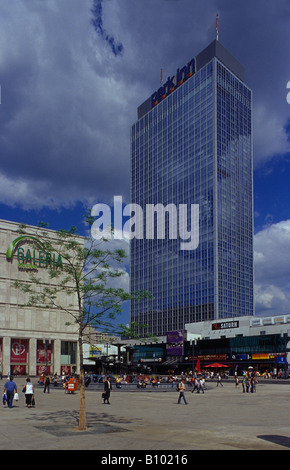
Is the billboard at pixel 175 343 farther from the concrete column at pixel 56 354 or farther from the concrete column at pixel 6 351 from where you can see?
the concrete column at pixel 6 351

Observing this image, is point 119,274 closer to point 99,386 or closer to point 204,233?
point 99,386

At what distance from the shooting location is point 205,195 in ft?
554

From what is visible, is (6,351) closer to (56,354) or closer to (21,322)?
(21,322)

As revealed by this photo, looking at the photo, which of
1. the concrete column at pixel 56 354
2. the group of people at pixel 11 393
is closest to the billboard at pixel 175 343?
the concrete column at pixel 56 354

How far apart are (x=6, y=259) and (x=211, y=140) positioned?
331ft

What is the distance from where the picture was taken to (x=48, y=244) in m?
21.2

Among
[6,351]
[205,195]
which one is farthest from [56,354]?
[205,195]

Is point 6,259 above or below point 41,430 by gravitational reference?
above

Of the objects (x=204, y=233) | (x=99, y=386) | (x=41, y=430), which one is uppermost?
(x=204, y=233)

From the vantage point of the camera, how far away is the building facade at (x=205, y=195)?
536 ft

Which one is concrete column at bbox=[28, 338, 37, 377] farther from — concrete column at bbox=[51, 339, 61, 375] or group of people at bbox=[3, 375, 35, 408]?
group of people at bbox=[3, 375, 35, 408]

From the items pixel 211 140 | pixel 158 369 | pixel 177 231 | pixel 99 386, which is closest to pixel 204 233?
pixel 177 231

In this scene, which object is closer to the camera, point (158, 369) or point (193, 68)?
point (158, 369)

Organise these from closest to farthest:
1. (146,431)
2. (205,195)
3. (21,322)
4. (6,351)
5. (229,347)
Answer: (146,431) → (6,351) → (21,322) → (229,347) → (205,195)
